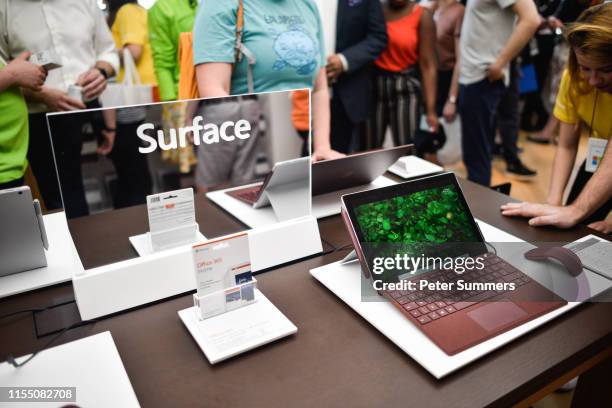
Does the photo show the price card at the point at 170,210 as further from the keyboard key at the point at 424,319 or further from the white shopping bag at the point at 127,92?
the white shopping bag at the point at 127,92

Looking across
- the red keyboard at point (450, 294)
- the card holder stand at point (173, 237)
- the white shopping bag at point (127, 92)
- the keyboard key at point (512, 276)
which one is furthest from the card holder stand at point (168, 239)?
the white shopping bag at point (127, 92)

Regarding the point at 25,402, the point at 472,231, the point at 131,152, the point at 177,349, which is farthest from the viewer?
the point at 472,231

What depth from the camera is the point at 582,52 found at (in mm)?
1338

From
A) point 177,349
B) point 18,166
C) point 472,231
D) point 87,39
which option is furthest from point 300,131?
point 87,39

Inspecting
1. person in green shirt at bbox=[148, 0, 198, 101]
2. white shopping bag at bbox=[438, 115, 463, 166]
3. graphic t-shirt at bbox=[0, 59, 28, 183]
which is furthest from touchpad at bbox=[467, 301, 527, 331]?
white shopping bag at bbox=[438, 115, 463, 166]

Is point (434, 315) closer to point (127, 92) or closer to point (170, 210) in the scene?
point (170, 210)

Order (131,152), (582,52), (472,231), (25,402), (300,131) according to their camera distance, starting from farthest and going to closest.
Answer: (582,52) < (300,131) < (472,231) < (131,152) < (25,402)

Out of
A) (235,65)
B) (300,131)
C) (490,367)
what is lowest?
(490,367)

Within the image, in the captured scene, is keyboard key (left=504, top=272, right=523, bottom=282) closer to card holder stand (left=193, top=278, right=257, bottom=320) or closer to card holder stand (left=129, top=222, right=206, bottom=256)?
card holder stand (left=193, top=278, right=257, bottom=320)

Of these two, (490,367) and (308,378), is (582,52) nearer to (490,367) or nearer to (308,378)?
(490,367)

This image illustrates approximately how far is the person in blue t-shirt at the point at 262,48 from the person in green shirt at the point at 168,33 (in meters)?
0.92

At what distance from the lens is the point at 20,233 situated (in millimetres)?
1012

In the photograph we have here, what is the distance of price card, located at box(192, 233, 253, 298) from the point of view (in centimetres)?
85

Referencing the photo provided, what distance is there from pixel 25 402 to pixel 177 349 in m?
0.23
